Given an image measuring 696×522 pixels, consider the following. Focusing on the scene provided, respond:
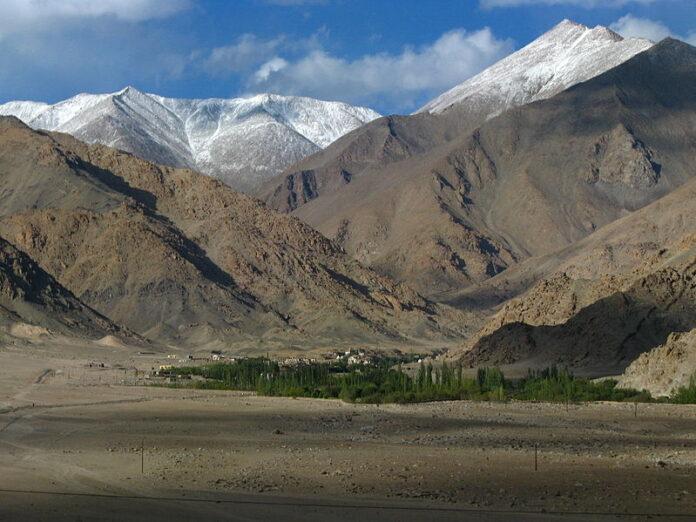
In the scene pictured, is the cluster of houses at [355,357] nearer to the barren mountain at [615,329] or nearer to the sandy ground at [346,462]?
the barren mountain at [615,329]

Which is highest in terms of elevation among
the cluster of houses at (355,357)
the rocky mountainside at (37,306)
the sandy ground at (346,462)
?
the rocky mountainside at (37,306)

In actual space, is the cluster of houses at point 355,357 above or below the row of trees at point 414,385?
above

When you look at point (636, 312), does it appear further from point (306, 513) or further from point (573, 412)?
point (306, 513)

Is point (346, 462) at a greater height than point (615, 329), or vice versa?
point (615, 329)

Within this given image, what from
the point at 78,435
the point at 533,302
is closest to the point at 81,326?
the point at 533,302

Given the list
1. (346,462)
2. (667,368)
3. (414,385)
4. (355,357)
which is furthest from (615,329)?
(346,462)

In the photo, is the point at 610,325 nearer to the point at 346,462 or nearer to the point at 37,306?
the point at 346,462

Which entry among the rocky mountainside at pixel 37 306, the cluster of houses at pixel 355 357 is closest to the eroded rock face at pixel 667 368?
the cluster of houses at pixel 355 357
